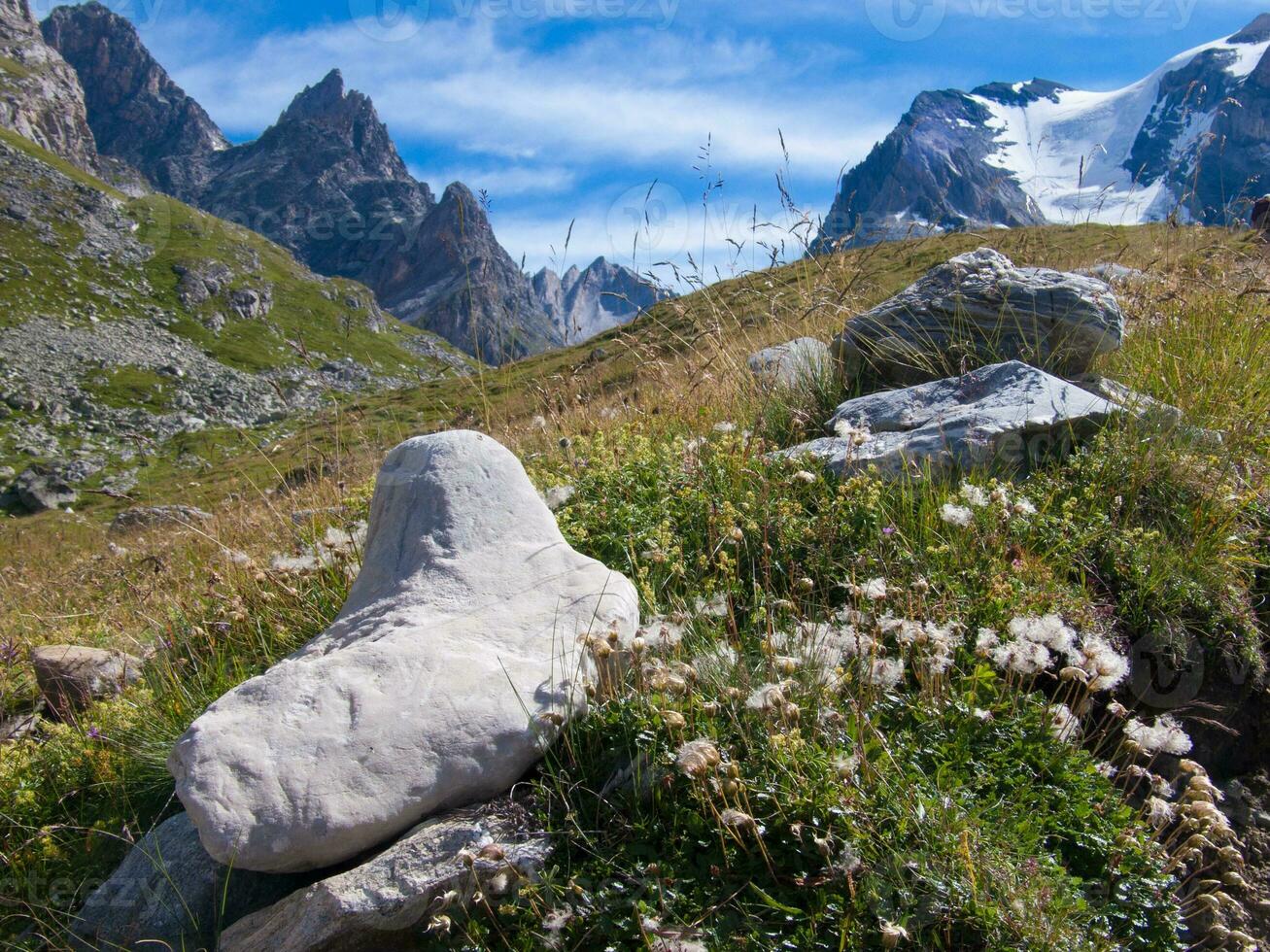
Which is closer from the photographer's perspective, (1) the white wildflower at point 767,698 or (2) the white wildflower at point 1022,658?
(1) the white wildflower at point 767,698

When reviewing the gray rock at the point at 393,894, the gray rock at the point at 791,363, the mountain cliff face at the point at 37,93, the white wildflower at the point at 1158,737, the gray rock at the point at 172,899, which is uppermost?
the mountain cliff face at the point at 37,93

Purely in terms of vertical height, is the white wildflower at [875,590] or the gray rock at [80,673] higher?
the white wildflower at [875,590]

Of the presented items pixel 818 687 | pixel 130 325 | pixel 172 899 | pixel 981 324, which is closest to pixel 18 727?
pixel 172 899

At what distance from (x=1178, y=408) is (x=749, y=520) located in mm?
3238

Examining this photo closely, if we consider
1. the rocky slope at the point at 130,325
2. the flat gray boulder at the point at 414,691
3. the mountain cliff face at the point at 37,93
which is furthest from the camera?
the mountain cliff face at the point at 37,93

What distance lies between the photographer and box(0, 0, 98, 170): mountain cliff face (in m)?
150

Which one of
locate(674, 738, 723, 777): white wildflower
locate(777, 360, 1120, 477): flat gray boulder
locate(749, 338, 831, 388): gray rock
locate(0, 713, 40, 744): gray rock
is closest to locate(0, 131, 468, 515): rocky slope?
locate(749, 338, 831, 388): gray rock

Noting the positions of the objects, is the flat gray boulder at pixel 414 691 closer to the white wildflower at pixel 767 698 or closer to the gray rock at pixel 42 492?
the white wildflower at pixel 767 698

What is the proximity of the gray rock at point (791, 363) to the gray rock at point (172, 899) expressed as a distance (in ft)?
18.0

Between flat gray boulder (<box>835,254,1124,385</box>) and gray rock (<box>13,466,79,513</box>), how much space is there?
67.2m

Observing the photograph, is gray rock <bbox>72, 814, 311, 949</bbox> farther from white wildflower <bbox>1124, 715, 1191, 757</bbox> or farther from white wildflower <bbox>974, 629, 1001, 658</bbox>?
white wildflower <bbox>1124, 715, 1191, 757</bbox>

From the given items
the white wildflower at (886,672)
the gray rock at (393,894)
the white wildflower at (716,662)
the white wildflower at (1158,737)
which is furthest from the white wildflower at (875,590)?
the gray rock at (393,894)

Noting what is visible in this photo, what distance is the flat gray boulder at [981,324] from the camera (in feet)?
20.7

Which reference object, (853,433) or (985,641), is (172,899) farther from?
(853,433)
